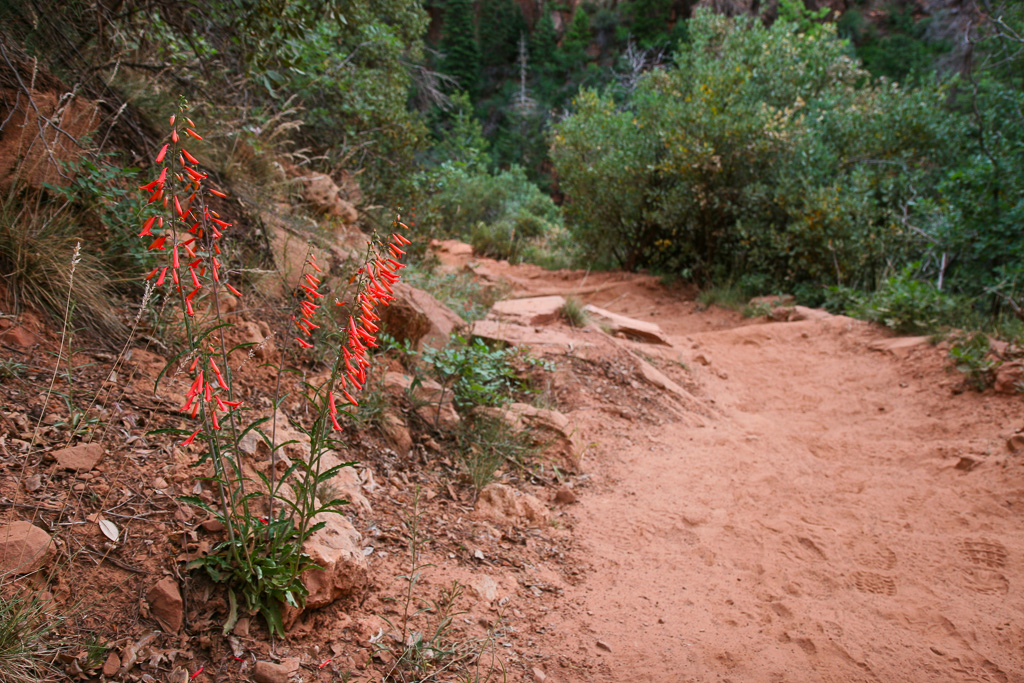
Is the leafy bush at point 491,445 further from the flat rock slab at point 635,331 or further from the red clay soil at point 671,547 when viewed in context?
the flat rock slab at point 635,331

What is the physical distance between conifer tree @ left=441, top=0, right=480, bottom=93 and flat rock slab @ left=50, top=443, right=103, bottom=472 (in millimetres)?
25076

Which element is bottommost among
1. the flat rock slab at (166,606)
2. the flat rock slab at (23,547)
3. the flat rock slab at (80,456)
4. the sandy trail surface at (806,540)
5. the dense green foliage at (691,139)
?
the sandy trail surface at (806,540)

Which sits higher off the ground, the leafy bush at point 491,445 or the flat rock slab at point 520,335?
the flat rock slab at point 520,335

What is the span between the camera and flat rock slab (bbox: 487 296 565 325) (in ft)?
18.7

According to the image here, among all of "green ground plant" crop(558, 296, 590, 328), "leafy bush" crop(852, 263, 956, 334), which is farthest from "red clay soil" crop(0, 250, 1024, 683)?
"leafy bush" crop(852, 263, 956, 334)

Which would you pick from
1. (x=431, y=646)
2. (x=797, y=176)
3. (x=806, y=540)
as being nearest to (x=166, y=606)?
(x=431, y=646)

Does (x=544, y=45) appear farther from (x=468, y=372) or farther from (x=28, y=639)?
(x=28, y=639)

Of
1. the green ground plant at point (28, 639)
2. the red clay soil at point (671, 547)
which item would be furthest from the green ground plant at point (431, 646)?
the green ground plant at point (28, 639)

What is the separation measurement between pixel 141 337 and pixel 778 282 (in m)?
8.45

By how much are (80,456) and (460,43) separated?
2671cm

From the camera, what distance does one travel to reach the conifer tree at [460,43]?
24.7 metres

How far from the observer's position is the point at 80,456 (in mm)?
1940

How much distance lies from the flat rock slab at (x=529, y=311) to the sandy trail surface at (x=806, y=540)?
5.31 ft

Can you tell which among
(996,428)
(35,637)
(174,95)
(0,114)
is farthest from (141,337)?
(996,428)
